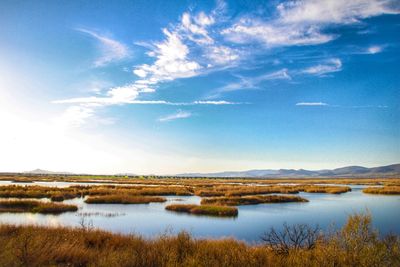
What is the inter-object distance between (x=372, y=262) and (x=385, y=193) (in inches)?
2161

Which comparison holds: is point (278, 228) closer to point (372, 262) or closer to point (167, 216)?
point (167, 216)

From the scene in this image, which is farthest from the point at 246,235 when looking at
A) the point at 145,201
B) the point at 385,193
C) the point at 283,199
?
the point at 385,193

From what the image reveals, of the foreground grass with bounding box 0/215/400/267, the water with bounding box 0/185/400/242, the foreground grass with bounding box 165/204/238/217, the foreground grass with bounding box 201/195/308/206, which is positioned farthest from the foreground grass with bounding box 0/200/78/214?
the foreground grass with bounding box 0/215/400/267

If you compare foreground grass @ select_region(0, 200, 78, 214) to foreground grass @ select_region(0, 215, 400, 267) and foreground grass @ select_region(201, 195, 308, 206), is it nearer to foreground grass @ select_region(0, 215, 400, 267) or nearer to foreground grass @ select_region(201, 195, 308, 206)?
foreground grass @ select_region(201, 195, 308, 206)

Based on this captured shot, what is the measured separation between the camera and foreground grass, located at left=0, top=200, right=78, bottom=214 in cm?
2708

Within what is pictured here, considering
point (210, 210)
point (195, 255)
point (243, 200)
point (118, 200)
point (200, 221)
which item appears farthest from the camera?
point (243, 200)

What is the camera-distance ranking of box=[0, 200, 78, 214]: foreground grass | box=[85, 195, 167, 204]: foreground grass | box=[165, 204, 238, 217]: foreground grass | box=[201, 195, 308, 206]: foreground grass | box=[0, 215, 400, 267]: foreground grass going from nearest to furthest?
box=[0, 215, 400, 267]: foreground grass, box=[0, 200, 78, 214]: foreground grass, box=[165, 204, 238, 217]: foreground grass, box=[85, 195, 167, 204]: foreground grass, box=[201, 195, 308, 206]: foreground grass

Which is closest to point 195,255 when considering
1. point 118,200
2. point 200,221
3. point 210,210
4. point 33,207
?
point 200,221

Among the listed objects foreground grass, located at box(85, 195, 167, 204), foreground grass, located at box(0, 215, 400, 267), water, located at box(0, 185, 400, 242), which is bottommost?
water, located at box(0, 185, 400, 242)

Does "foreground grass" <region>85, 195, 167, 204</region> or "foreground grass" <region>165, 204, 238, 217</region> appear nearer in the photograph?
"foreground grass" <region>165, 204, 238, 217</region>

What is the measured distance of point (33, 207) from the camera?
92.8 ft

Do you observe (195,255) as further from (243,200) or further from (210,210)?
(243,200)

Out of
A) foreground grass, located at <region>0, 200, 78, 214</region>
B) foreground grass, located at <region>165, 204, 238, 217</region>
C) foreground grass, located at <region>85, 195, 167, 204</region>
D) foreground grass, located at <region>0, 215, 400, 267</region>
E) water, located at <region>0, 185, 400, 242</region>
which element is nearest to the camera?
foreground grass, located at <region>0, 215, 400, 267</region>

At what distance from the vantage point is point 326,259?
8.52 metres
